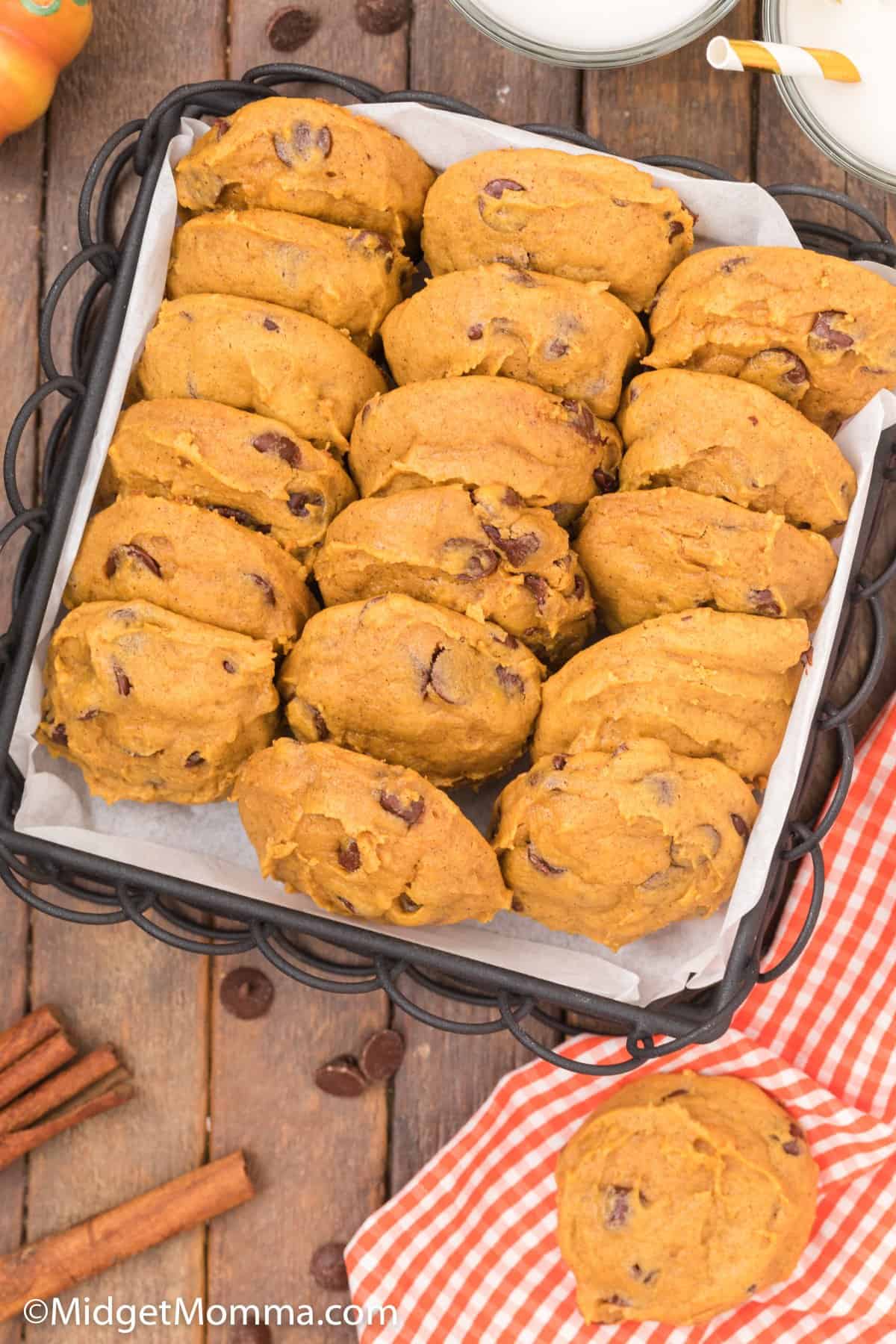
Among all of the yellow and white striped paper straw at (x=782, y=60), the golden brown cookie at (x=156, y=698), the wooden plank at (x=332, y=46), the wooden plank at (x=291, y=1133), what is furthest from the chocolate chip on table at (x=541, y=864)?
the wooden plank at (x=332, y=46)

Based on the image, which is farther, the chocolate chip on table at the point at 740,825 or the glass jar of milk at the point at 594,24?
the glass jar of milk at the point at 594,24

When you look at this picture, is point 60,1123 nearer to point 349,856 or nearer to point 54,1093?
point 54,1093

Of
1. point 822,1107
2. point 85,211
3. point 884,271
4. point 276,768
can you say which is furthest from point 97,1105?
point 884,271

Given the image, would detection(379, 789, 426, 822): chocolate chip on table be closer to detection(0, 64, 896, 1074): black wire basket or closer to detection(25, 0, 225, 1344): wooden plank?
detection(0, 64, 896, 1074): black wire basket

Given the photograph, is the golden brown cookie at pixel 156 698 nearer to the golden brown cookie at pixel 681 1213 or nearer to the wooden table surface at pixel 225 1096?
→ the wooden table surface at pixel 225 1096

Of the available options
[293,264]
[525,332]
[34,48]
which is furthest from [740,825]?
[34,48]

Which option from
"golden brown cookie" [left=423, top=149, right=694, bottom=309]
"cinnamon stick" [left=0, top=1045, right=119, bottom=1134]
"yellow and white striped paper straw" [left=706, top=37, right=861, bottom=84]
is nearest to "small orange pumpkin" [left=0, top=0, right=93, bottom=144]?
"golden brown cookie" [left=423, top=149, right=694, bottom=309]
